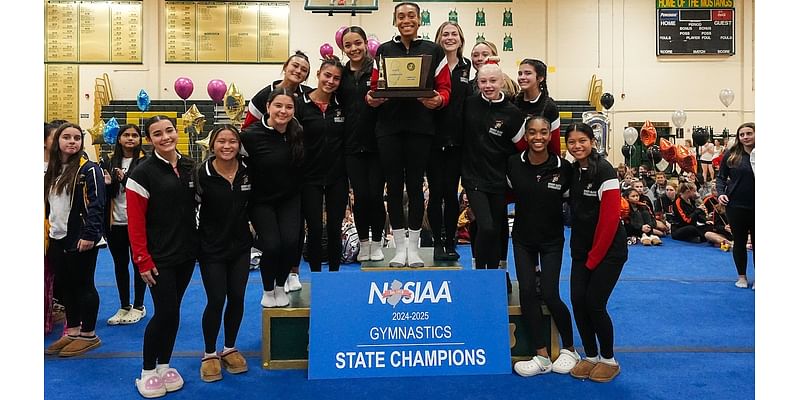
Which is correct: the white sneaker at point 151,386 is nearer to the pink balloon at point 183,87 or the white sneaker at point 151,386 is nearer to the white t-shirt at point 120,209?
the white t-shirt at point 120,209

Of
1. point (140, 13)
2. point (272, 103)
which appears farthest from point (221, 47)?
point (272, 103)

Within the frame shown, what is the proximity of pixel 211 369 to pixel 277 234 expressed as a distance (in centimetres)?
83

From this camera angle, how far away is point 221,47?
1366 centimetres

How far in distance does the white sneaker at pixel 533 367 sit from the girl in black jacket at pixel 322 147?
4.81 ft

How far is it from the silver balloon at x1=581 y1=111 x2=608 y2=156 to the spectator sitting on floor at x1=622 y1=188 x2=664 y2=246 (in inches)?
130

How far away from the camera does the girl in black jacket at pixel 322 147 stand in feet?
12.4

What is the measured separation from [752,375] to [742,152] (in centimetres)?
275

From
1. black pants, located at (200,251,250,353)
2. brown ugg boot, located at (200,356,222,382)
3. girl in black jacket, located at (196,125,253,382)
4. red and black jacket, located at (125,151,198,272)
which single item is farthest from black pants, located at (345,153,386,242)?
brown ugg boot, located at (200,356,222,382)

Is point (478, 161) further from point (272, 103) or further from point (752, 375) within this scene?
point (752, 375)

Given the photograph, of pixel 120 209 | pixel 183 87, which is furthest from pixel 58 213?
pixel 183 87

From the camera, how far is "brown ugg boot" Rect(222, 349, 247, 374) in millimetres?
3490

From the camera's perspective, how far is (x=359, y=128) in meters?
3.80

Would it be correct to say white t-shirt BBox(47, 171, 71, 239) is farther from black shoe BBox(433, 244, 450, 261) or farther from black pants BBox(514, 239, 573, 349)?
black pants BBox(514, 239, 573, 349)

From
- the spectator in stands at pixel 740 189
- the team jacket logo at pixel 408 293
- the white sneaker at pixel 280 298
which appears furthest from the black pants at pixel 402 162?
the spectator in stands at pixel 740 189
